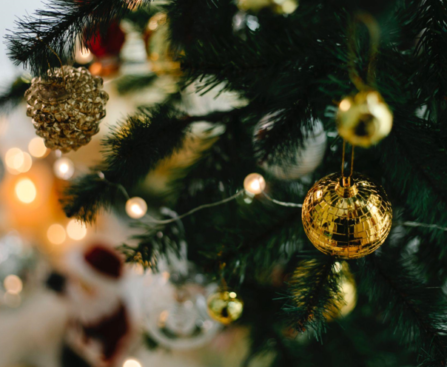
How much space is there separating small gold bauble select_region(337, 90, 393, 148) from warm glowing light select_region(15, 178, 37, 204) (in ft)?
2.95

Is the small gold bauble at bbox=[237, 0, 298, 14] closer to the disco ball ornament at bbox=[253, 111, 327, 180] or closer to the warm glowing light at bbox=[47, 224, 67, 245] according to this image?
the disco ball ornament at bbox=[253, 111, 327, 180]

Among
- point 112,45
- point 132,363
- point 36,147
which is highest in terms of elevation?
point 112,45

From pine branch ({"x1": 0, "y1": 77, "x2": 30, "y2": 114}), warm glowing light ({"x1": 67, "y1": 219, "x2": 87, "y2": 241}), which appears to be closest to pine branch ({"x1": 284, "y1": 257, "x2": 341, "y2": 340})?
pine branch ({"x1": 0, "y1": 77, "x2": 30, "y2": 114})

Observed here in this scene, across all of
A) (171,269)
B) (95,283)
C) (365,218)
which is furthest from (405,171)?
(95,283)

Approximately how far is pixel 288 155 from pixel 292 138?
0.05 metres

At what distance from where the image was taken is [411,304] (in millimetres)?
380

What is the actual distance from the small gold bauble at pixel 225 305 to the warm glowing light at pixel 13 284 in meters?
0.65

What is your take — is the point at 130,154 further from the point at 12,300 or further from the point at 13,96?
the point at 12,300

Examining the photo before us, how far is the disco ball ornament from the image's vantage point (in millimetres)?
434

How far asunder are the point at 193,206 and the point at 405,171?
0.96 feet

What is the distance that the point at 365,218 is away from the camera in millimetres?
326

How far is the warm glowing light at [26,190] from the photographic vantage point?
3.02 feet

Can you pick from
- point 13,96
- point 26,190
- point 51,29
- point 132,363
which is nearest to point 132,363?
point 132,363

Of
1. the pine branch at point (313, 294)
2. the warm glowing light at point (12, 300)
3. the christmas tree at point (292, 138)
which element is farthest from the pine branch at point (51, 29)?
the warm glowing light at point (12, 300)
